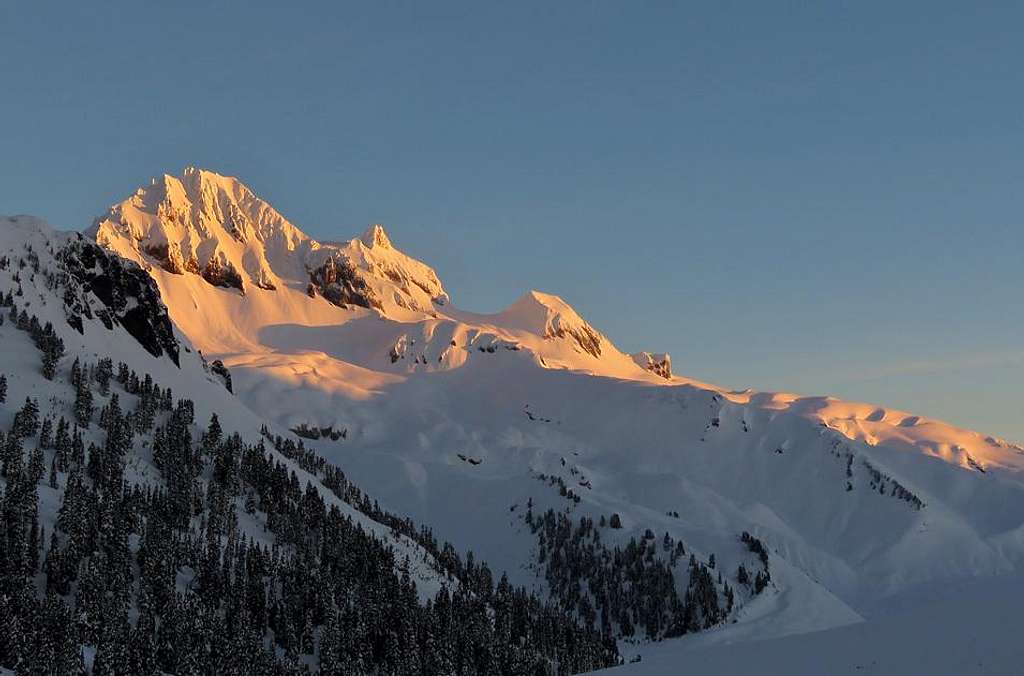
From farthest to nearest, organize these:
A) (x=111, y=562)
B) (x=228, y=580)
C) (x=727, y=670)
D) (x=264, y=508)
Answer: (x=264, y=508)
(x=228, y=580)
(x=111, y=562)
(x=727, y=670)

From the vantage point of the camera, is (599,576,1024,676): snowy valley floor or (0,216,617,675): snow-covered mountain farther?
(0,216,617,675): snow-covered mountain

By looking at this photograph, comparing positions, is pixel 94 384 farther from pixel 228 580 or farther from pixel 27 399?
pixel 228 580

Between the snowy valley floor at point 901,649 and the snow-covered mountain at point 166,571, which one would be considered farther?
the snow-covered mountain at point 166,571

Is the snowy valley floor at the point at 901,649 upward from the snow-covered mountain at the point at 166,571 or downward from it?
downward

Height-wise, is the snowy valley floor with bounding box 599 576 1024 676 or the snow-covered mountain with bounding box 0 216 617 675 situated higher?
the snow-covered mountain with bounding box 0 216 617 675

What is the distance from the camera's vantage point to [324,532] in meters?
198

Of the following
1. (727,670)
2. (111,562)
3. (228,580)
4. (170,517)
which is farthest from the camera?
(170,517)

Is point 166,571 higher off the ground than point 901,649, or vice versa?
point 166,571

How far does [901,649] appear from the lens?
5319 centimetres

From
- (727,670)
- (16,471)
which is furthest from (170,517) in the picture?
(727,670)

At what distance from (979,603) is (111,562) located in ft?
411

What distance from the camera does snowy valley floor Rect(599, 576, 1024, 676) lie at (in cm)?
4841

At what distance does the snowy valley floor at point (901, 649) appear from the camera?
4841 centimetres

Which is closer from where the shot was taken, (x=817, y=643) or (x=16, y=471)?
(x=817, y=643)
